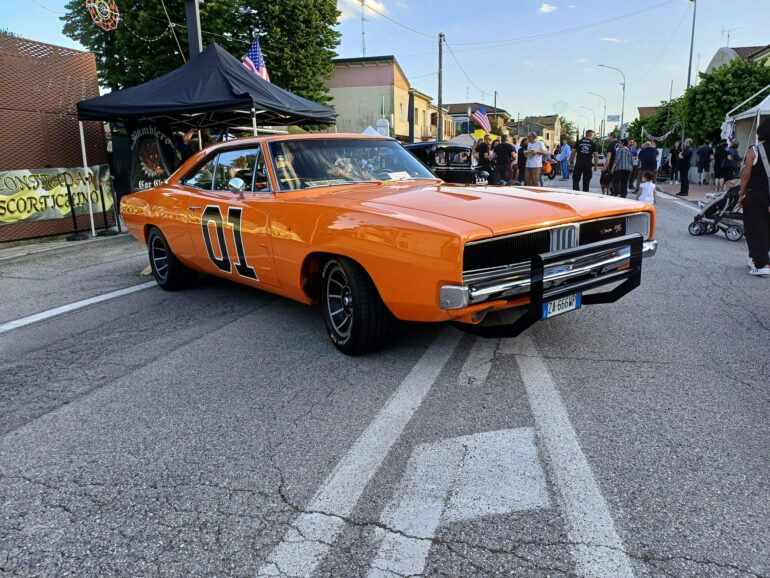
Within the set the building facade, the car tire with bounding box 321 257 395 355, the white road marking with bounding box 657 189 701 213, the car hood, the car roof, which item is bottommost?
the white road marking with bounding box 657 189 701 213

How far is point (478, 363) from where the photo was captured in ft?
12.5

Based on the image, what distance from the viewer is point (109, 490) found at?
8.18 feet

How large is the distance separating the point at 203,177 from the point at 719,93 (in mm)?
24181

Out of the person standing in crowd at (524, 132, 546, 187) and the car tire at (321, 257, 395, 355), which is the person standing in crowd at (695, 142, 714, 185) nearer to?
the person standing in crowd at (524, 132, 546, 187)

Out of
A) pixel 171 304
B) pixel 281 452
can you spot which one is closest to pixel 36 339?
pixel 171 304

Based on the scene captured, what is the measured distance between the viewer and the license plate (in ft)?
11.6

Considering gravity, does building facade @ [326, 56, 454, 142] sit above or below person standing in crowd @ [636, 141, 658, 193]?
above

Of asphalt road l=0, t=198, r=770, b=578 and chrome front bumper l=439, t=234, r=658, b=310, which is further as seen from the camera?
chrome front bumper l=439, t=234, r=658, b=310

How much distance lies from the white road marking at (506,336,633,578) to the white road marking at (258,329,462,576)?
26.4 inches

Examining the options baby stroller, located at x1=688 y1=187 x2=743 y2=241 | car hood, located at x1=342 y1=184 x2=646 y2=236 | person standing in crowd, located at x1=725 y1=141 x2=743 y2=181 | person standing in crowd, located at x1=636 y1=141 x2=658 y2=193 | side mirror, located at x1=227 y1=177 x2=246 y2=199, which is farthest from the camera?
person standing in crowd, located at x1=725 y1=141 x2=743 y2=181

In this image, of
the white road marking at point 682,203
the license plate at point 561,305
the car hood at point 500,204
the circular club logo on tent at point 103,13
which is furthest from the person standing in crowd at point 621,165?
the circular club logo on tent at point 103,13

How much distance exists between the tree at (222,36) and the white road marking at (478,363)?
28.3 meters

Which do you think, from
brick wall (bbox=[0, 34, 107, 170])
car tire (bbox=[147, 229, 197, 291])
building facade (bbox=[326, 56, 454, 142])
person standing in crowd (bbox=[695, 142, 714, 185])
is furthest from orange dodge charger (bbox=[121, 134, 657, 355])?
building facade (bbox=[326, 56, 454, 142])

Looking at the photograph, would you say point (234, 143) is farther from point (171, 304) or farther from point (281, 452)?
point (281, 452)
